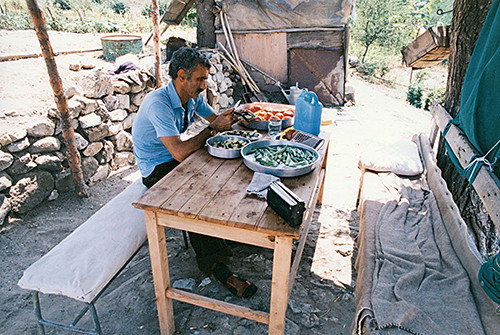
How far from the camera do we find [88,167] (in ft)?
15.4

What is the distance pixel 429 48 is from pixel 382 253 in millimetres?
3417

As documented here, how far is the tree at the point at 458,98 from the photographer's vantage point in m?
2.62

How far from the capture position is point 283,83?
30.2 feet

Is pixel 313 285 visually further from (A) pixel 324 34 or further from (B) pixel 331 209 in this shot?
(A) pixel 324 34

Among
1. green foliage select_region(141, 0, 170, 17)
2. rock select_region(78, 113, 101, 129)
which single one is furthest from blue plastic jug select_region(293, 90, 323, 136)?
green foliage select_region(141, 0, 170, 17)

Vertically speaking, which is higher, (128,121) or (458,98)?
(458,98)

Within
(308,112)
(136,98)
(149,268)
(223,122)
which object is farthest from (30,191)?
(308,112)

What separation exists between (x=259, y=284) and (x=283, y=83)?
23.7 ft

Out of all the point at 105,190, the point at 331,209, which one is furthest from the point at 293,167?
the point at 105,190

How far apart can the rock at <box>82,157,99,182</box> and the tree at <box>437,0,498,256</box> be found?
15.6ft

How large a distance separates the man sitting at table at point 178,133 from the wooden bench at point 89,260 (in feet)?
1.67

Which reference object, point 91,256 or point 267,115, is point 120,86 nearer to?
point 267,115

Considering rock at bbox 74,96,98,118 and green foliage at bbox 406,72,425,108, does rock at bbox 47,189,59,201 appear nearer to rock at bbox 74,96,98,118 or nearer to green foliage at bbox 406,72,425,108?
rock at bbox 74,96,98,118

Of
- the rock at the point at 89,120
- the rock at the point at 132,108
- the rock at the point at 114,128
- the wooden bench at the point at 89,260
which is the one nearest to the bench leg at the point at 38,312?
the wooden bench at the point at 89,260
